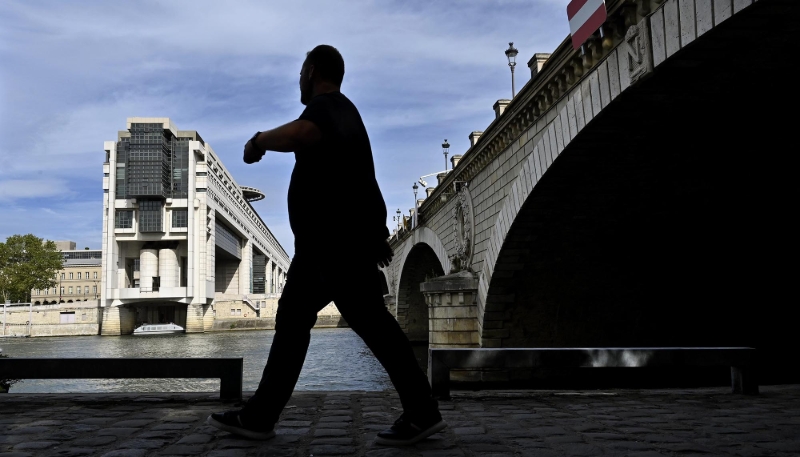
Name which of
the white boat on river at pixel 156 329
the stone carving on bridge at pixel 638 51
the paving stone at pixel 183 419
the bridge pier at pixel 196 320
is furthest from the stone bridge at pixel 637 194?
the bridge pier at pixel 196 320

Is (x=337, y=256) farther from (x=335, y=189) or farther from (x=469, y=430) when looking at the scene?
(x=469, y=430)

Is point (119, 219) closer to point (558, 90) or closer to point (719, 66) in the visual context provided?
point (558, 90)

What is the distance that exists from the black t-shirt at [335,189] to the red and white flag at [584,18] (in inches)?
275

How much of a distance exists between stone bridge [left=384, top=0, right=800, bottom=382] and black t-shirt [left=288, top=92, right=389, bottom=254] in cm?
481

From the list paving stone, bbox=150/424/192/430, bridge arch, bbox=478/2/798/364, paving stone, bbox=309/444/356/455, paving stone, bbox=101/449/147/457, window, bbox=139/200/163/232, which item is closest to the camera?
paving stone, bbox=101/449/147/457

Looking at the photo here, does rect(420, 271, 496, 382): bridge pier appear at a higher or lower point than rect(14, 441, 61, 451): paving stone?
higher

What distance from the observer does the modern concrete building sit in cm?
6253

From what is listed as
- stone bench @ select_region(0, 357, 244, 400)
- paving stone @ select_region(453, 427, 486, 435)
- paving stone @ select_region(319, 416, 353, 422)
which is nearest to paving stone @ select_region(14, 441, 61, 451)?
paving stone @ select_region(319, 416, 353, 422)

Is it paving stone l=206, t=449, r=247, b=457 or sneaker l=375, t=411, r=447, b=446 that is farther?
sneaker l=375, t=411, r=447, b=446

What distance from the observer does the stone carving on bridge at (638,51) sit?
8.73 metres

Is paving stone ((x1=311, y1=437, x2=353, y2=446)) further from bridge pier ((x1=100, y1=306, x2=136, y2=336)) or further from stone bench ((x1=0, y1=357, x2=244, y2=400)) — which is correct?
bridge pier ((x1=100, y1=306, x2=136, y2=336))

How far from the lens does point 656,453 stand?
3186 millimetres

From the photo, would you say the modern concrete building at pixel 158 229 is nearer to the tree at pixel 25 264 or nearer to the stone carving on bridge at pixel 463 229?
the tree at pixel 25 264

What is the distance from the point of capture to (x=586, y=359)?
5.53 m
